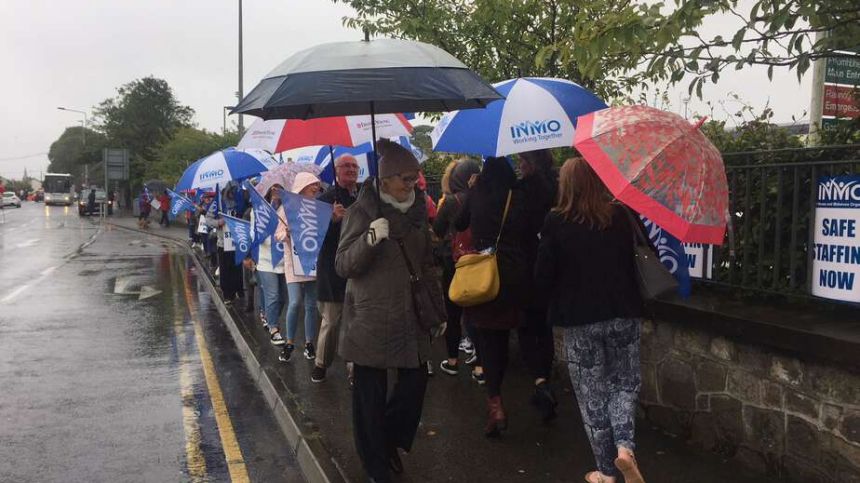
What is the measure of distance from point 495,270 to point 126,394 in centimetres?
380

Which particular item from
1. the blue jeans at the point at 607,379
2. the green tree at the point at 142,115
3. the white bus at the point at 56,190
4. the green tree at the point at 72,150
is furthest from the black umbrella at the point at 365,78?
the white bus at the point at 56,190

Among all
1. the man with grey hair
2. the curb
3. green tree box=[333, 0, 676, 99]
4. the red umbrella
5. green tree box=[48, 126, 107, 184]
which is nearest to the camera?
the red umbrella

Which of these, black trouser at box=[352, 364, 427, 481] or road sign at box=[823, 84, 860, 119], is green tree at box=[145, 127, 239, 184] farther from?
black trouser at box=[352, 364, 427, 481]

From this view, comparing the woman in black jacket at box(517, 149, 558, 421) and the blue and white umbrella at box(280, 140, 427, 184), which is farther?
the blue and white umbrella at box(280, 140, 427, 184)

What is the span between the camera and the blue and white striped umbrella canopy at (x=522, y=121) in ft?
16.4

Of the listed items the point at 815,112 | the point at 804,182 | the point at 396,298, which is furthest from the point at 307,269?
the point at 815,112

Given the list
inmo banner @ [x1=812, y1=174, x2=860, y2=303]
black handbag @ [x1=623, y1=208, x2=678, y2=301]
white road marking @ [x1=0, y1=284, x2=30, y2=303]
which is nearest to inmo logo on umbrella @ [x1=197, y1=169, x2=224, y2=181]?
white road marking @ [x1=0, y1=284, x2=30, y2=303]

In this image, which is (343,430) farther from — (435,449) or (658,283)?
(658,283)

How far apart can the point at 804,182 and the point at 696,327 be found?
1.05 meters

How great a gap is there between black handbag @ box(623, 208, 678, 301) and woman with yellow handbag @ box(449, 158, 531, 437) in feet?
3.35

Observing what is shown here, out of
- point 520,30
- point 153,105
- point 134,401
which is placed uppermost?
point 153,105

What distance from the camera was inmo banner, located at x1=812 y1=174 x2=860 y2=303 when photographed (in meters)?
3.90

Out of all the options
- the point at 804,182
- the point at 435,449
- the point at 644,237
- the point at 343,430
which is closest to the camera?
the point at 644,237

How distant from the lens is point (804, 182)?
427cm
